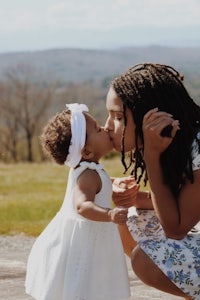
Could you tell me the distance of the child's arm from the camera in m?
4.14

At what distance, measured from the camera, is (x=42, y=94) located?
6366 centimetres

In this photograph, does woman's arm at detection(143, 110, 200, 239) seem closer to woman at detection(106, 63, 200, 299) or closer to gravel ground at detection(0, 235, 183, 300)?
woman at detection(106, 63, 200, 299)

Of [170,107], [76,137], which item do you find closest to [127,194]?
[76,137]

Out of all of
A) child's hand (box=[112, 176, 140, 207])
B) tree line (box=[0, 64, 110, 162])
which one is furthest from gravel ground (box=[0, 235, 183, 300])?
tree line (box=[0, 64, 110, 162])

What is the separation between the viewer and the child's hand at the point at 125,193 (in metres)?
4.58

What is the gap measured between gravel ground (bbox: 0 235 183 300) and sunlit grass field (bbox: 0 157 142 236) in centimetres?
76

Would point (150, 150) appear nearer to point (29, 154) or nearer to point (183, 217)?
point (183, 217)

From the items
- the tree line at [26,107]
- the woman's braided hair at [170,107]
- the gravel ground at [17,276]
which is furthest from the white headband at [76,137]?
the tree line at [26,107]

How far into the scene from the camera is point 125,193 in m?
4.57

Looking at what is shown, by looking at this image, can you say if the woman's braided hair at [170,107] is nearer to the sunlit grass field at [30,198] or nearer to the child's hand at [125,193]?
the child's hand at [125,193]

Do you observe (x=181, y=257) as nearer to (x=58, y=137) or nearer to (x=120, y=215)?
(x=120, y=215)

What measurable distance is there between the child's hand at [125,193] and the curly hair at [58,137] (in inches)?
12.7

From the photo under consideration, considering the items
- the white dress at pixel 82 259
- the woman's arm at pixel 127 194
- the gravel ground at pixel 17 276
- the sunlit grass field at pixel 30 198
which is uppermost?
the woman's arm at pixel 127 194

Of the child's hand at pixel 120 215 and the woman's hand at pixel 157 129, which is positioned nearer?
Answer: the woman's hand at pixel 157 129
